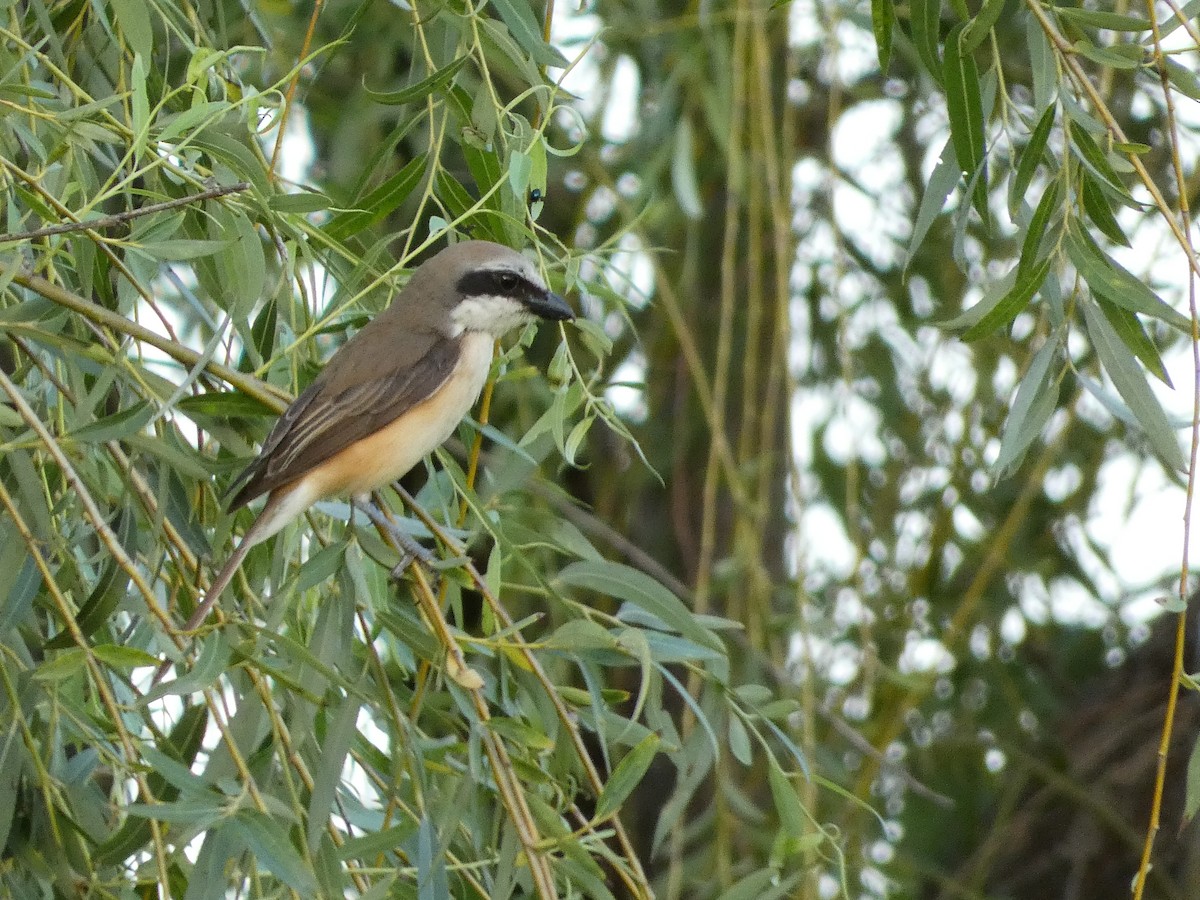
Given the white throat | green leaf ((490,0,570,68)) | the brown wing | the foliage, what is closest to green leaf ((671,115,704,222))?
the white throat

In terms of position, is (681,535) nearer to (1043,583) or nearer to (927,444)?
(927,444)

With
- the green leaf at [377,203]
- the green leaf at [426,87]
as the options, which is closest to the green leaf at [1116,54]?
the green leaf at [426,87]

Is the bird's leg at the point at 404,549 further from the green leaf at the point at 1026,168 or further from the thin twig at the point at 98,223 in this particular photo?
the green leaf at the point at 1026,168

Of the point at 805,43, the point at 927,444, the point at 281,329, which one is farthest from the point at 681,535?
the point at 281,329

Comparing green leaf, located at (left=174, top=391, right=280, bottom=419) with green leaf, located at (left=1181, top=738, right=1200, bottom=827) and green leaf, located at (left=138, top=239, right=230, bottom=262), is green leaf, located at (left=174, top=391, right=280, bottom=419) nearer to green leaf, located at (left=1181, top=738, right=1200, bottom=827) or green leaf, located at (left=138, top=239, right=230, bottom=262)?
green leaf, located at (left=138, top=239, right=230, bottom=262)

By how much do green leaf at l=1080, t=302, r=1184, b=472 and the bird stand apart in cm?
84

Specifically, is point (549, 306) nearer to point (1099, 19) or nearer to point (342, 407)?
point (342, 407)

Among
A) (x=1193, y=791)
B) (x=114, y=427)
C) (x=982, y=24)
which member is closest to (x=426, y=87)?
(x=114, y=427)

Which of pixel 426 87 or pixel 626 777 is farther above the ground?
pixel 426 87

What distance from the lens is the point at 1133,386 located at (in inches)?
75.9

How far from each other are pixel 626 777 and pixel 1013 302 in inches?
27.6

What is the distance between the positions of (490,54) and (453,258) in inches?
22.1

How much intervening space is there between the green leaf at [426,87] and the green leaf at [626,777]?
2.74 feet

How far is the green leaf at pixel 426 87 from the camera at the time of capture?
2.11 meters
